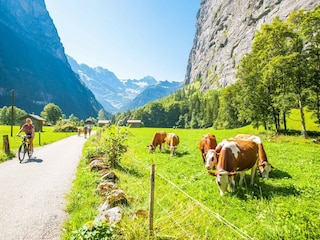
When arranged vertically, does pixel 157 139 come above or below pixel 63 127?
below

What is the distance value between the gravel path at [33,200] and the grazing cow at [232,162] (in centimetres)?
634

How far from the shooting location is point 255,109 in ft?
164

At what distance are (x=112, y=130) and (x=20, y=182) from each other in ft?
20.8

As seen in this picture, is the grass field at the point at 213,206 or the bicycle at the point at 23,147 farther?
the bicycle at the point at 23,147

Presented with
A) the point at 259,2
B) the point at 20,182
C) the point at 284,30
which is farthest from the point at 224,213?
the point at 259,2

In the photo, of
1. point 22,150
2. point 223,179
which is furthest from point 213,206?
point 22,150

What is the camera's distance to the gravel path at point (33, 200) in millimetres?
7488

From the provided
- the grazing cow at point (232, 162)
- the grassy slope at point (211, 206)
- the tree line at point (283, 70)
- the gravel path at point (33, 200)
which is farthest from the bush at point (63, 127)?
the grazing cow at point (232, 162)

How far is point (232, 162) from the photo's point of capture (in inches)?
450

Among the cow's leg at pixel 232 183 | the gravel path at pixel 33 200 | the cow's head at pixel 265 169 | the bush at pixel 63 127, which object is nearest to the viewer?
the gravel path at pixel 33 200

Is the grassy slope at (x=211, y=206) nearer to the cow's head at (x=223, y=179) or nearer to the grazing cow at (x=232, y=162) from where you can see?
the cow's head at (x=223, y=179)

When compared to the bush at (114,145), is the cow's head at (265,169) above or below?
below

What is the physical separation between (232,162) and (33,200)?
27.9ft

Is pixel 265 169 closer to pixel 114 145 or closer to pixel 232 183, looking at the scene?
pixel 232 183
